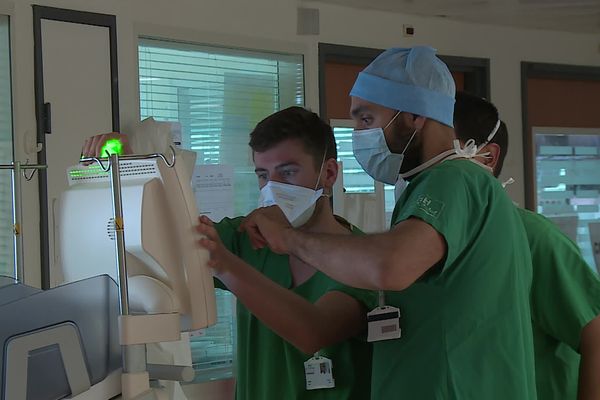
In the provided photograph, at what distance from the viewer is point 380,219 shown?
3871 mm

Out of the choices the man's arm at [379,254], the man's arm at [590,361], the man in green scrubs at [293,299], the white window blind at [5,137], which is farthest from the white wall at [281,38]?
the man's arm at [590,361]

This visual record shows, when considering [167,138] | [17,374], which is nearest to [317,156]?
[17,374]

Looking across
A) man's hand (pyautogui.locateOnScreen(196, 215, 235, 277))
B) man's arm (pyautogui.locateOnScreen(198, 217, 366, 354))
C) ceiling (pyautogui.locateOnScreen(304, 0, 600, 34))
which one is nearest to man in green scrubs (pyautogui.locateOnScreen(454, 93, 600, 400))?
man's arm (pyautogui.locateOnScreen(198, 217, 366, 354))

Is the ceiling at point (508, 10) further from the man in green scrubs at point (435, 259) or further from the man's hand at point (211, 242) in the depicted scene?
the man's hand at point (211, 242)

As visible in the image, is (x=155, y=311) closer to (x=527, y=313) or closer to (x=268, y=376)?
(x=268, y=376)

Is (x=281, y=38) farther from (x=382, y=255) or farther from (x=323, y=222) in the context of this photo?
(x=382, y=255)

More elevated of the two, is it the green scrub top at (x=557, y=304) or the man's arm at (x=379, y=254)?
the man's arm at (x=379, y=254)

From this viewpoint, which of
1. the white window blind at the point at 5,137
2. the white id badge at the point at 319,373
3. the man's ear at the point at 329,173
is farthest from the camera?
the white window blind at the point at 5,137

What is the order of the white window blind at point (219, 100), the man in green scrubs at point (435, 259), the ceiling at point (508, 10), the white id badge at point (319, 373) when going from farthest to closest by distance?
1. the ceiling at point (508, 10)
2. the white window blind at point (219, 100)
3. the white id badge at point (319, 373)
4. the man in green scrubs at point (435, 259)

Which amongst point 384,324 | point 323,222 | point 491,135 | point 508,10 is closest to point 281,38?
point 508,10

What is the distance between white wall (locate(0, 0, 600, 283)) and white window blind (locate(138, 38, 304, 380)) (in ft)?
0.26

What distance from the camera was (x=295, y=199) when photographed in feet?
5.83

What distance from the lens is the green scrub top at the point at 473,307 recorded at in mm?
1430

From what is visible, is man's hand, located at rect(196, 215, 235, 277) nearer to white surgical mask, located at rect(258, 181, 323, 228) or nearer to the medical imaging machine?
the medical imaging machine
